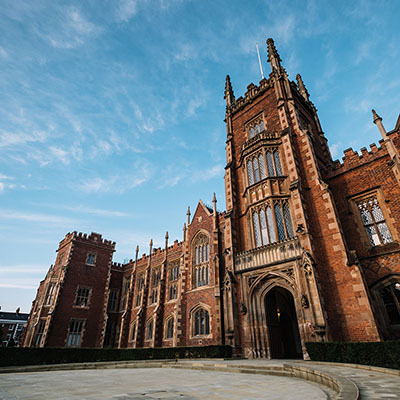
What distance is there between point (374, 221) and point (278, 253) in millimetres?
5657

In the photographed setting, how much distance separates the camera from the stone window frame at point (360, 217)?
534 inches

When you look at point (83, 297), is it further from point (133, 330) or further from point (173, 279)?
point (173, 279)

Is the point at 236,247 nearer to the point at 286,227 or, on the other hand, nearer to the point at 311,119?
the point at 286,227

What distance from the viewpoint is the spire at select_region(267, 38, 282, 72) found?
22.9m

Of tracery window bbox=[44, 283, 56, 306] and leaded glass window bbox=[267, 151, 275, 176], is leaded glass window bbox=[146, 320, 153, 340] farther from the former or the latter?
leaded glass window bbox=[267, 151, 275, 176]

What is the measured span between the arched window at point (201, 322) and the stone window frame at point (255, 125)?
15.9 m

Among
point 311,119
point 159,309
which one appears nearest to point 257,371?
point 159,309

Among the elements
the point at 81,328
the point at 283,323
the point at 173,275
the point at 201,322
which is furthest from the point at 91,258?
the point at 283,323

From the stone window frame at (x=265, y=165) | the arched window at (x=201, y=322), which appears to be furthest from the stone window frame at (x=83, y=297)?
the stone window frame at (x=265, y=165)

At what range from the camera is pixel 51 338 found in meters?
27.0

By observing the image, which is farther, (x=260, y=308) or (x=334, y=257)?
(x=260, y=308)

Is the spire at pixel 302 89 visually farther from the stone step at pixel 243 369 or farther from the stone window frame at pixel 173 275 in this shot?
the stone step at pixel 243 369

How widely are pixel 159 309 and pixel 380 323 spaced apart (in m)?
19.7

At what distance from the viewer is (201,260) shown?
24.6 meters
